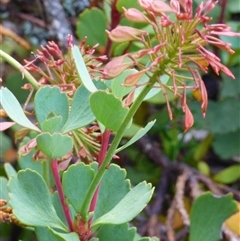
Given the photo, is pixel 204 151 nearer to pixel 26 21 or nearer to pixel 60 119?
pixel 26 21

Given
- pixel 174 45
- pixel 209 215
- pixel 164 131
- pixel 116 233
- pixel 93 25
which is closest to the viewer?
pixel 174 45

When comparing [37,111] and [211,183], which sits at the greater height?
[37,111]

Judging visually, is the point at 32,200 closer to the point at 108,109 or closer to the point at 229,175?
the point at 108,109

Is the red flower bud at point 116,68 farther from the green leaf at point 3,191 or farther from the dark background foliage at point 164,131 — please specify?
the dark background foliage at point 164,131

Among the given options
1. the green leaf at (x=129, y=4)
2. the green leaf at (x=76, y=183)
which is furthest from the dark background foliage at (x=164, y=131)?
the green leaf at (x=76, y=183)

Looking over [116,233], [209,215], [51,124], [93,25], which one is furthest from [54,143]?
[93,25]

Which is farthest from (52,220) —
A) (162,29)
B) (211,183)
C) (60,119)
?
(211,183)
